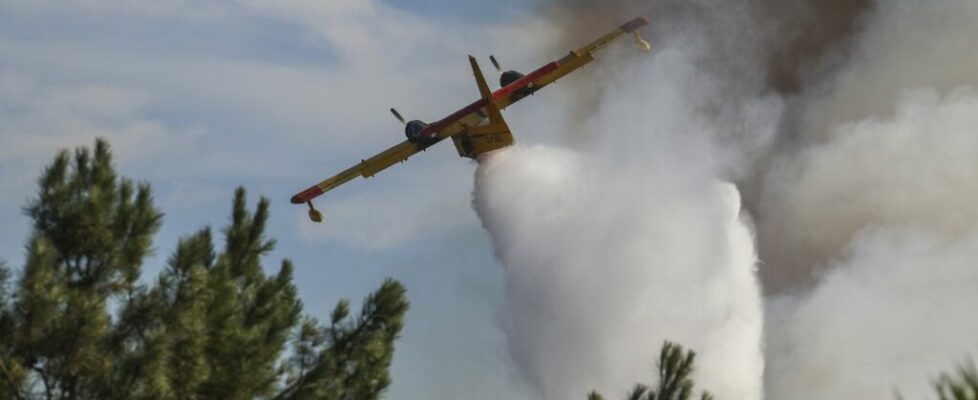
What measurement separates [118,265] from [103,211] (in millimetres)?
1119

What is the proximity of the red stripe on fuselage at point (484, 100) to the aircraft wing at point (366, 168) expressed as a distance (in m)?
4.78

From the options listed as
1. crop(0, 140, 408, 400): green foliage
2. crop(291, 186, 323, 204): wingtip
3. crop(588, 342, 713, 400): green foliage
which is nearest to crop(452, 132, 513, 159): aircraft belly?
crop(291, 186, 323, 204): wingtip

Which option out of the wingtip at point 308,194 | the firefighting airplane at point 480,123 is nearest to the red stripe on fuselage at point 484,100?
the firefighting airplane at point 480,123

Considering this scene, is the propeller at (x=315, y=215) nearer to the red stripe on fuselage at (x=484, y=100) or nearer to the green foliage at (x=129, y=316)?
the red stripe on fuselage at (x=484, y=100)

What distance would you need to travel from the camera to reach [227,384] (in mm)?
23656

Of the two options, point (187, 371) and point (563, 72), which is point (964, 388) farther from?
point (563, 72)

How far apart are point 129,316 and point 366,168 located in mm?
63697

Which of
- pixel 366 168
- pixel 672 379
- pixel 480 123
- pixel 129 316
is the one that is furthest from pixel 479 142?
pixel 672 379

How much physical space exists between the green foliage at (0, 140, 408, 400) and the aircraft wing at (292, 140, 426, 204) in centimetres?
5895

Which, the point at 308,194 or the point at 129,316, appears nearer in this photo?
the point at 129,316

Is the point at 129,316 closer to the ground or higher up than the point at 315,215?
closer to the ground

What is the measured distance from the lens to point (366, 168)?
87.0m

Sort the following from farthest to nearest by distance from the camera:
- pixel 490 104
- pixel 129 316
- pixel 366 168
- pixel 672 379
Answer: pixel 366 168 → pixel 490 104 → pixel 129 316 → pixel 672 379

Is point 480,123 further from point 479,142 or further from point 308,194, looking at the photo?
point 308,194
